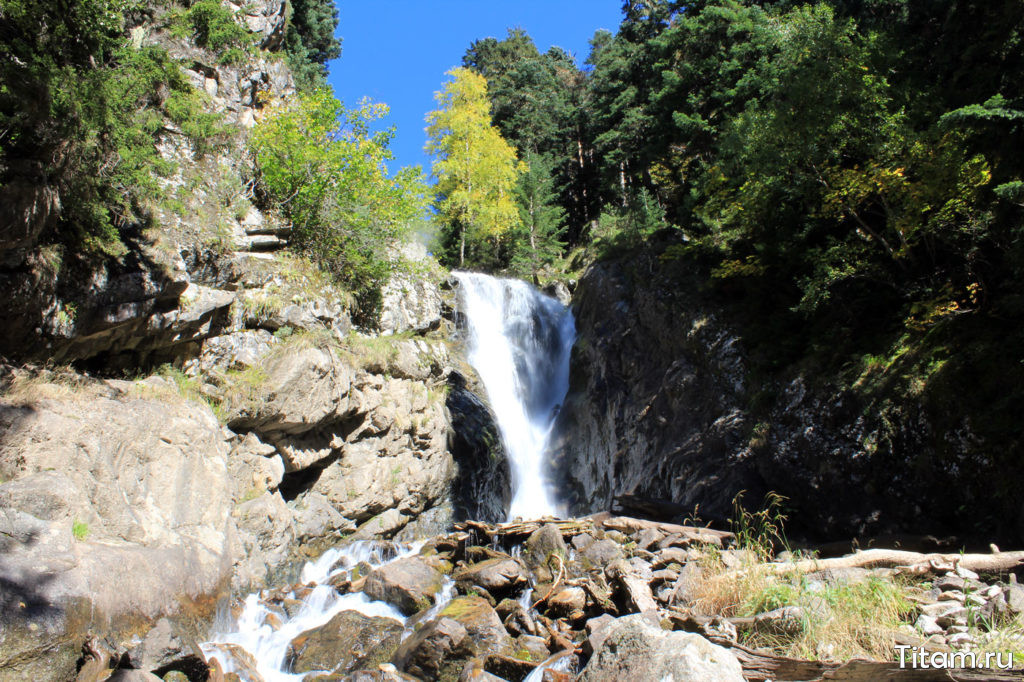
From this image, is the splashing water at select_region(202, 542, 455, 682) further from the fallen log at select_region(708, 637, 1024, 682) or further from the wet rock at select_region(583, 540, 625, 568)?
the fallen log at select_region(708, 637, 1024, 682)

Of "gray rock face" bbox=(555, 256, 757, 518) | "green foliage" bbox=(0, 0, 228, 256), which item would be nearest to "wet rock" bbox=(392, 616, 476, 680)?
"green foliage" bbox=(0, 0, 228, 256)

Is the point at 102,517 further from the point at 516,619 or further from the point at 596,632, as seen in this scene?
the point at 596,632

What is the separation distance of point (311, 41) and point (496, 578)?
32084mm

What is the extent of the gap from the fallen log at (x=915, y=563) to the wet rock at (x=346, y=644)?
4624mm

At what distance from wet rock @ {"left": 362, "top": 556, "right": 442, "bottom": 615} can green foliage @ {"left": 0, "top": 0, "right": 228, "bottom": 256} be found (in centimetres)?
595

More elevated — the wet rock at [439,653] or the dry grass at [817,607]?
the dry grass at [817,607]

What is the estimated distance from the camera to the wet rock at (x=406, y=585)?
829 cm

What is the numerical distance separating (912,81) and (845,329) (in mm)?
5125

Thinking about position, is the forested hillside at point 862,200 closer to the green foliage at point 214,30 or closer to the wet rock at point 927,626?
the wet rock at point 927,626

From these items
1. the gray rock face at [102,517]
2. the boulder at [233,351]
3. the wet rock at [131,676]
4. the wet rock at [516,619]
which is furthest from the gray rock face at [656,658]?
the boulder at [233,351]

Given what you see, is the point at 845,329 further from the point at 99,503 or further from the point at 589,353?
the point at 99,503

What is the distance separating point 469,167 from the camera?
27.9 m

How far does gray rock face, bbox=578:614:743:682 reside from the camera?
12.9 ft

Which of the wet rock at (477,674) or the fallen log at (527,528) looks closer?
the wet rock at (477,674)
